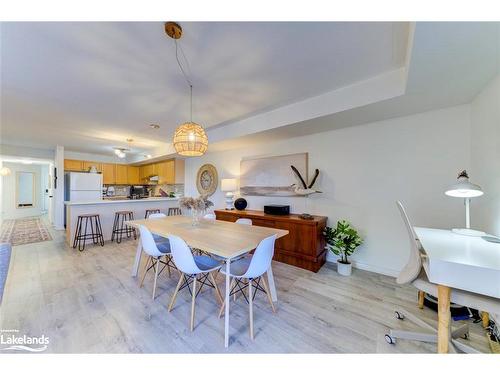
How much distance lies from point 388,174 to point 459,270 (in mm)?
1884

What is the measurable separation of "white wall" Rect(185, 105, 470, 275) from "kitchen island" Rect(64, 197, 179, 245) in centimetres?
383

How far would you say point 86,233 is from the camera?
3973mm

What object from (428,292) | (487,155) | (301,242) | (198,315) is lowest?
(198,315)

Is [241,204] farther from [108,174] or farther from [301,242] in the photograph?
[108,174]

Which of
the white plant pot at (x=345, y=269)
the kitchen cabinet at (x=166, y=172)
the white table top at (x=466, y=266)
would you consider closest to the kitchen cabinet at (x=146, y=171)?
the kitchen cabinet at (x=166, y=172)

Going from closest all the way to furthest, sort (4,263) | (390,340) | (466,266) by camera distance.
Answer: (466,266) → (4,263) → (390,340)

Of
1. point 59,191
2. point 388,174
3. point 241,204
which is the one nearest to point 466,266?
point 388,174

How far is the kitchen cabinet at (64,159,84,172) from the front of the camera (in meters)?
5.73

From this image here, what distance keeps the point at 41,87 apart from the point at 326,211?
4.23 metres

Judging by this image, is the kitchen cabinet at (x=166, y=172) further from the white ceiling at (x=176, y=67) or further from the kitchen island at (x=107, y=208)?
the white ceiling at (x=176, y=67)

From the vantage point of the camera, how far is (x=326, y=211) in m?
3.12

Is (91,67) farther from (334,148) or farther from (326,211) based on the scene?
(326,211)

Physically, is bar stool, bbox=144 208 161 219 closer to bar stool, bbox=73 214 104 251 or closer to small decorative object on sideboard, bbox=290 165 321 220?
bar stool, bbox=73 214 104 251

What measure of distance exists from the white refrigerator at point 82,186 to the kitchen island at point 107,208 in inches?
39.2
